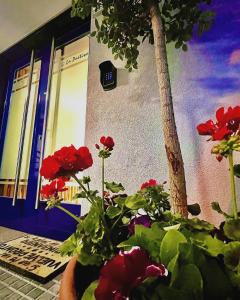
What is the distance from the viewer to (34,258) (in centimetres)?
112

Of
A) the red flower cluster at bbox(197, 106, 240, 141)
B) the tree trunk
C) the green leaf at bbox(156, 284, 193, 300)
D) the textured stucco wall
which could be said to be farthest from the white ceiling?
the green leaf at bbox(156, 284, 193, 300)

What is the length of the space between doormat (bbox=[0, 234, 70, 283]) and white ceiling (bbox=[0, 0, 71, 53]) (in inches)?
83.6

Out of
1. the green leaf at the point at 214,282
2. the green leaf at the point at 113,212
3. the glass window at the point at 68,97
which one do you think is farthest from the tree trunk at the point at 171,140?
the glass window at the point at 68,97

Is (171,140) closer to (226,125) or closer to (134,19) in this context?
(226,125)

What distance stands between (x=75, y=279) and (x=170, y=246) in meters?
0.26

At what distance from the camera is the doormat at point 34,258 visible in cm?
93

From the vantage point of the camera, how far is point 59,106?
200 centimetres

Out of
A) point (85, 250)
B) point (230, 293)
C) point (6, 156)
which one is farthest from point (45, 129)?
point (230, 293)

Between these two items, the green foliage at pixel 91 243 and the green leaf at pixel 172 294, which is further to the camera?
the green foliage at pixel 91 243

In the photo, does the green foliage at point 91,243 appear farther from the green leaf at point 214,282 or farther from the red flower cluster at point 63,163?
the green leaf at point 214,282

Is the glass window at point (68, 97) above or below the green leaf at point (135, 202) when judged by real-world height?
above

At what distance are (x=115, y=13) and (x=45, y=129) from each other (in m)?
1.36

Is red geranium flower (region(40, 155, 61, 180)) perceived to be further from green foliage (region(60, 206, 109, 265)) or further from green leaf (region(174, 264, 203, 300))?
green leaf (region(174, 264, 203, 300))

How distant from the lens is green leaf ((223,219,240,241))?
0.34 metres
